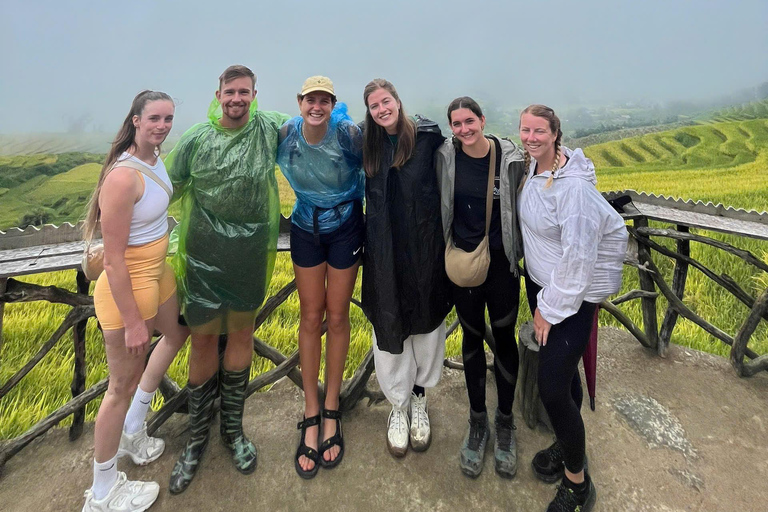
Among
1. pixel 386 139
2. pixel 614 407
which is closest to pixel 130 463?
pixel 386 139

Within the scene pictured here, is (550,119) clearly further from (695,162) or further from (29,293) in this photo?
(695,162)

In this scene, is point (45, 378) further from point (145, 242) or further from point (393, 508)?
point (393, 508)

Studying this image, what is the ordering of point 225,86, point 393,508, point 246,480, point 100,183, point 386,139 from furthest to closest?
point 246,480 < point 393,508 < point 386,139 < point 225,86 < point 100,183

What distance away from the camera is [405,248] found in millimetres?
1617

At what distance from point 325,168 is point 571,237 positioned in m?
0.92

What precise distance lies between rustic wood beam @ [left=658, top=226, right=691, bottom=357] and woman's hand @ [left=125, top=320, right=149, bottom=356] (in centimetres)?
302

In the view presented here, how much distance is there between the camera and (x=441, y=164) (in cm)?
154

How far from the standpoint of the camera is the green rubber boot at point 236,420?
70.2 inches

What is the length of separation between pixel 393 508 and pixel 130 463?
4.03ft

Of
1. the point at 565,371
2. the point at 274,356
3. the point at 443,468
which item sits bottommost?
the point at 443,468

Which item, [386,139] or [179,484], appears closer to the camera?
[386,139]

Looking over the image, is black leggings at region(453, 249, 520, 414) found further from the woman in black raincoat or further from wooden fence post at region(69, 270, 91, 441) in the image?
wooden fence post at region(69, 270, 91, 441)

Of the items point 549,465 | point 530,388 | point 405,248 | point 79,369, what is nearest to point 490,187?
point 405,248

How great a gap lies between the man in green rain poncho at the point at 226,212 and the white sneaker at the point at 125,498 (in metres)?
0.10
